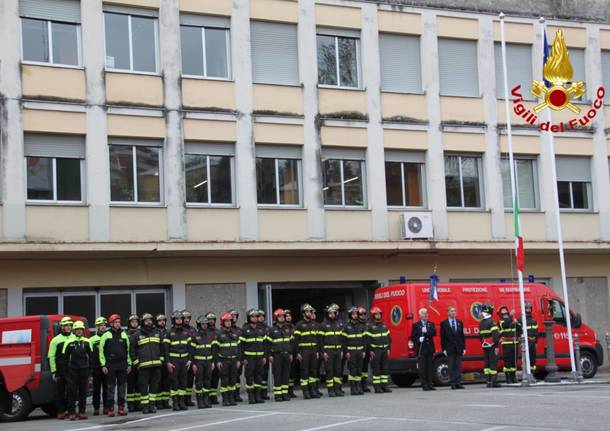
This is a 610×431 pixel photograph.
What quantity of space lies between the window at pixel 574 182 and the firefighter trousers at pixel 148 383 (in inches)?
617

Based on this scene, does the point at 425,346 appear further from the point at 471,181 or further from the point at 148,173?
the point at 471,181

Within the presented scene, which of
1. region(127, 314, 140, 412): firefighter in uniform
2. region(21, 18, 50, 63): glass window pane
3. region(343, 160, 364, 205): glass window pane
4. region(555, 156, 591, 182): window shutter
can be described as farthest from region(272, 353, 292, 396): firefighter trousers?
region(555, 156, 591, 182): window shutter

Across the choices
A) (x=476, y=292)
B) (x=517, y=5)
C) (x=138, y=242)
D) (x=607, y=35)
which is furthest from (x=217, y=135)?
(x=607, y=35)

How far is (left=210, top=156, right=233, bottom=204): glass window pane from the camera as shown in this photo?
25906 millimetres

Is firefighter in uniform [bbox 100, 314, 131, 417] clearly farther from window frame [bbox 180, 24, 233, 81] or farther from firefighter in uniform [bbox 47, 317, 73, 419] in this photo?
window frame [bbox 180, 24, 233, 81]

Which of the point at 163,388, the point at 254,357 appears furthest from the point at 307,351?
the point at 163,388

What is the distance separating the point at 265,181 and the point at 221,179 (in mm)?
1226

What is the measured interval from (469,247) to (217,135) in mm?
7718

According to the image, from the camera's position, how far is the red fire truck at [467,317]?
23.0m

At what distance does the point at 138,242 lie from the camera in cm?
2412

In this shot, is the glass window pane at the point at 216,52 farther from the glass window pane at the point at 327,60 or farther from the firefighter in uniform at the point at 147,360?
the firefighter in uniform at the point at 147,360

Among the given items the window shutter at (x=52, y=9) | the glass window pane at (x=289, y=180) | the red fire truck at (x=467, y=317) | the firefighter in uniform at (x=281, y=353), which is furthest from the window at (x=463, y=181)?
the window shutter at (x=52, y=9)

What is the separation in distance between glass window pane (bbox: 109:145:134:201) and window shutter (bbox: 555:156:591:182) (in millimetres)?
12968

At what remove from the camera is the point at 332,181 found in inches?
1077
